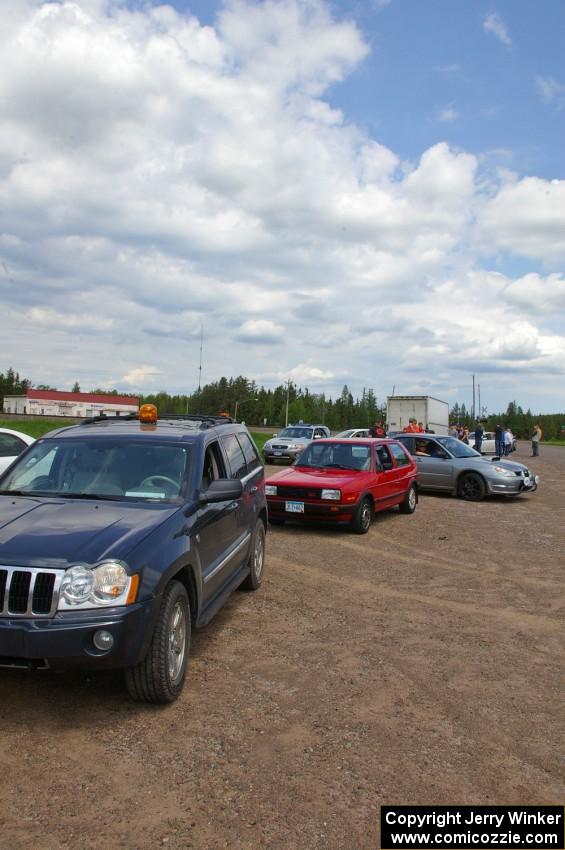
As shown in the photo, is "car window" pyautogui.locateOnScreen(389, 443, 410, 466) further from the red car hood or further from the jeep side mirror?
the jeep side mirror

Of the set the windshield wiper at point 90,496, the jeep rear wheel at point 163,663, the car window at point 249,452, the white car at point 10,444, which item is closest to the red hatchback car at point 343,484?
the car window at point 249,452

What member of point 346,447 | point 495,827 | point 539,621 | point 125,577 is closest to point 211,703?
point 125,577

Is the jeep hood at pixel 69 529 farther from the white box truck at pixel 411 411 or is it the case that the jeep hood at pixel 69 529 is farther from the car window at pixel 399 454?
the white box truck at pixel 411 411

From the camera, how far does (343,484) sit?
991cm

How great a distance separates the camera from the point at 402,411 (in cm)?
3278

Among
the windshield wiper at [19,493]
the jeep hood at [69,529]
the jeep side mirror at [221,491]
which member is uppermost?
the jeep side mirror at [221,491]

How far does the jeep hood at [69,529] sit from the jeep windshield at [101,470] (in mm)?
249

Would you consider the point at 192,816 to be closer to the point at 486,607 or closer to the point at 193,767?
A: the point at 193,767

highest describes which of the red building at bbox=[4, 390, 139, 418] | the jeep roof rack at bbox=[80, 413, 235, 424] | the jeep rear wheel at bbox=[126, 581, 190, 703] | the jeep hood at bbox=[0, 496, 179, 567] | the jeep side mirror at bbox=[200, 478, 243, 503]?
the red building at bbox=[4, 390, 139, 418]

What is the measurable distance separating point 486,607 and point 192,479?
3.35 metres

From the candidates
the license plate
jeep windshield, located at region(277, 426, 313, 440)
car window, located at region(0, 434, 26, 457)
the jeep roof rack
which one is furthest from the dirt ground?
jeep windshield, located at region(277, 426, 313, 440)

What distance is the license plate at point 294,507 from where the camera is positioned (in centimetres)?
993

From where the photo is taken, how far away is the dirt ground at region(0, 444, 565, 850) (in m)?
2.90

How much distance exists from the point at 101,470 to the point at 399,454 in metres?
8.14
